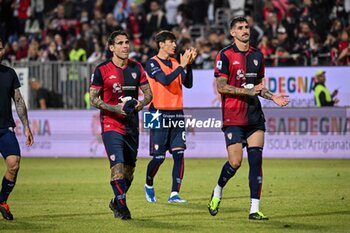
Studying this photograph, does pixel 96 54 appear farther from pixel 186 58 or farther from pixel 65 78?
pixel 186 58

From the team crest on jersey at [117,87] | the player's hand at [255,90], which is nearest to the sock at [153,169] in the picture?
the team crest on jersey at [117,87]

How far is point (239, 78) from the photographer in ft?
42.8

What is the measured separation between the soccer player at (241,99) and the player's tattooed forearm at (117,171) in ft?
4.69

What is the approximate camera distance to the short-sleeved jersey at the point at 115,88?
13.1m

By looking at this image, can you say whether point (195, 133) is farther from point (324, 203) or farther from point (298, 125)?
point (324, 203)

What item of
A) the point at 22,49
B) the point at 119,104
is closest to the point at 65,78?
the point at 22,49

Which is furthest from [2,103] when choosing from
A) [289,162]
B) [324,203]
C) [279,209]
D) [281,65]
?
[281,65]

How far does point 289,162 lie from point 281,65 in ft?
12.6

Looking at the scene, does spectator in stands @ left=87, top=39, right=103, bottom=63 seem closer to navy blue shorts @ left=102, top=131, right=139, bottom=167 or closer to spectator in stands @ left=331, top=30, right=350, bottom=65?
spectator in stands @ left=331, top=30, right=350, bottom=65

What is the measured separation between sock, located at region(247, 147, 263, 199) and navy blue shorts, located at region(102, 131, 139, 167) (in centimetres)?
165

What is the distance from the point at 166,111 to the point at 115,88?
298 cm

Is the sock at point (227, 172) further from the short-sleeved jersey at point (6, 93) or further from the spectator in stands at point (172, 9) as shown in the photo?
the spectator in stands at point (172, 9)

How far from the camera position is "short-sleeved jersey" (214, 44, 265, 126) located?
42.6 ft

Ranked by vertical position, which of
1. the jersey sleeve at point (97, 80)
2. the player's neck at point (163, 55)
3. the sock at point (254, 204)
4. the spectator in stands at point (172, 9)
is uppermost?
the spectator in stands at point (172, 9)
